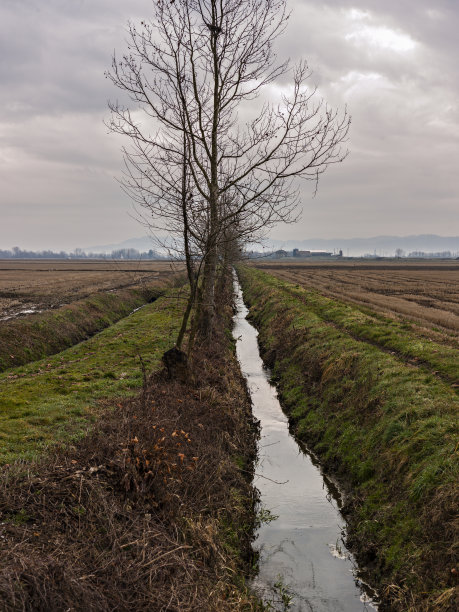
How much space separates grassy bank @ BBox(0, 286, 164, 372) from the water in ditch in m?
7.36

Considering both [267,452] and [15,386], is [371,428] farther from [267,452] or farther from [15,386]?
[15,386]

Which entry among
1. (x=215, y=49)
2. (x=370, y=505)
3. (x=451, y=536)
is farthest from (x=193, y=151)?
(x=451, y=536)

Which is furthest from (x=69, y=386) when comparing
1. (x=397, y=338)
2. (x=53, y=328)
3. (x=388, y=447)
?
(x=397, y=338)

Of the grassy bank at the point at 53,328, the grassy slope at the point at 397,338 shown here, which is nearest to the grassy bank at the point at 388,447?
the grassy slope at the point at 397,338

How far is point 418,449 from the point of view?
985 centimetres

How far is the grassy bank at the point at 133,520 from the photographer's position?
5.17 meters

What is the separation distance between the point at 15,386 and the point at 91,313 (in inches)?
737

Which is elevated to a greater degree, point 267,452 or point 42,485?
point 42,485

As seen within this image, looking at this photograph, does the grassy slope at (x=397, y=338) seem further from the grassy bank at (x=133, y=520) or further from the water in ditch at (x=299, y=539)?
the grassy bank at (x=133, y=520)

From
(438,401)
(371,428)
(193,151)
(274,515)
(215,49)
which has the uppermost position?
(215,49)

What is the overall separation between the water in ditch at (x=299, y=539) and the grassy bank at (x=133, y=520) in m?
0.59

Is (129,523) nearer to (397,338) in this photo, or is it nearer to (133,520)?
(133,520)

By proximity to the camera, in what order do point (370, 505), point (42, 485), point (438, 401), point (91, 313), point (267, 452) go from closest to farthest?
1. point (42, 485)
2. point (370, 505)
3. point (438, 401)
4. point (267, 452)
5. point (91, 313)

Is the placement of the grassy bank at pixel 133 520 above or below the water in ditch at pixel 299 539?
above
